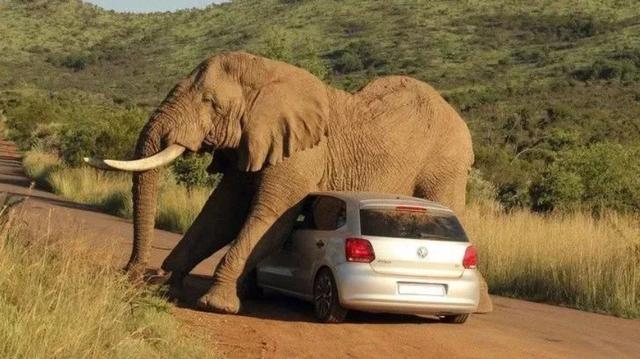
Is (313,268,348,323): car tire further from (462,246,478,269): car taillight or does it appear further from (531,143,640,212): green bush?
(531,143,640,212): green bush

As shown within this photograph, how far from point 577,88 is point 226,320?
5193 centimetres

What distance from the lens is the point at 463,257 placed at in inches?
407

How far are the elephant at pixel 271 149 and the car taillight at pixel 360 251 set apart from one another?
1239 mm

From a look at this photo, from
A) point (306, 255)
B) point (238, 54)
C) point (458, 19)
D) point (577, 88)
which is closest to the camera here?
point (306, 255)

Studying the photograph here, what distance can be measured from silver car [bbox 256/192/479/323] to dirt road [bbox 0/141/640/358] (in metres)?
0.24

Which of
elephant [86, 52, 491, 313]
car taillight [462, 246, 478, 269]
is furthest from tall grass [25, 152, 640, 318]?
car taillight [462, 246, 478, 269]

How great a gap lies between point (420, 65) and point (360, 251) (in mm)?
66504

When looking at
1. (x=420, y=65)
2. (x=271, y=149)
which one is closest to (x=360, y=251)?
(x=271, y=149)

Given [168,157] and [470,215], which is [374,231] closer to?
[168,157]

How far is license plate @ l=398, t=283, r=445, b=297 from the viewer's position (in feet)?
32.7

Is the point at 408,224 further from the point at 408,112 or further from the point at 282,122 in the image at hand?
the point at 408,112

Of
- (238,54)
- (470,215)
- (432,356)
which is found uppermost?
(238,54)

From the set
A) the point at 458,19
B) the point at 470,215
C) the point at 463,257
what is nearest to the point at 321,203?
the point at 463,257

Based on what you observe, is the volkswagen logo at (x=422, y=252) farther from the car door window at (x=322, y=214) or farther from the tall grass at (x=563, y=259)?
the tall grass at (x=563, y=259)
